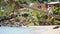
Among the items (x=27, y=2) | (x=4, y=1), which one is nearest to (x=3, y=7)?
(x=4, y=1)

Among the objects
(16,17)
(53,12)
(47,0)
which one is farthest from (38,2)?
(16,17)

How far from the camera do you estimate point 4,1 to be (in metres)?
1.76

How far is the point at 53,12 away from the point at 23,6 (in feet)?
1.31

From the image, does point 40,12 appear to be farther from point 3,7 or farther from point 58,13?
point 3,7

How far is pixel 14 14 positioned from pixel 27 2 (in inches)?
9.1

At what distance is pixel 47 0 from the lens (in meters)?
1.74

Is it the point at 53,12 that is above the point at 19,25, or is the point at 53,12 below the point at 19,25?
above

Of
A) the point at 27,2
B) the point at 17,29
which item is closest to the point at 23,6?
the point at 27,2

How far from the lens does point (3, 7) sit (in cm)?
176

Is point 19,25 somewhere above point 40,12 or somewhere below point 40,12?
below

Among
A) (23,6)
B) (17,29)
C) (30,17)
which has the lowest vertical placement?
(17,29)

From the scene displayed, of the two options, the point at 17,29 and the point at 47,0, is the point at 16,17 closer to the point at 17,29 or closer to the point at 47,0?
the point at 17,29

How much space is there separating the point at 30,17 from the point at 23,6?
17cm

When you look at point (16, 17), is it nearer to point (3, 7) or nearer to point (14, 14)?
point (14, 14)
